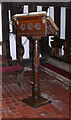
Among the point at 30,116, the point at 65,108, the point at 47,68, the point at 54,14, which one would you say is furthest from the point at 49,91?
the point at 54,14

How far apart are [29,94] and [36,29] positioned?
1561 mm

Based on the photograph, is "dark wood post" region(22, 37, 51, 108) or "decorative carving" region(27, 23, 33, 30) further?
"dark wood post" region(22, 37, 51, 108)

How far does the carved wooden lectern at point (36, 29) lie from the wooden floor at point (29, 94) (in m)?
0.18

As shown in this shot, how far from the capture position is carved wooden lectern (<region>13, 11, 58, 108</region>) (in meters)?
2.96

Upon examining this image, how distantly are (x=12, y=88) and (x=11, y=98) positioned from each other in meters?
0.57

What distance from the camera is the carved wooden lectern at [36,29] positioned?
2959mm

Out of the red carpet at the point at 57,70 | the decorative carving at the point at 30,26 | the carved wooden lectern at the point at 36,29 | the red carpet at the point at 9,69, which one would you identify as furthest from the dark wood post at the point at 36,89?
the red carpet at the point at 57,70

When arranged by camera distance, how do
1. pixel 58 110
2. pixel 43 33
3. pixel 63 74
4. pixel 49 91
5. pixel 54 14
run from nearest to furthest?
1. pixel 43 33
2. pixel 58 110
3. pixel 49 91
4. pixel 63 74
5. pixel 54 14

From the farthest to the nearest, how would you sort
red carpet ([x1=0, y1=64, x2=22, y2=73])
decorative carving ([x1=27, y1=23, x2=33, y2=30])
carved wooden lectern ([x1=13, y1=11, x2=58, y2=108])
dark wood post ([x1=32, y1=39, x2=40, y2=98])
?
red carpet ([x1=0, y1=64, x2=22, y2=73]) < dark wood post ([x1=32, y1=39, x2=40, y2=98]) < decorative carving ([x1=27, y1=23, x2=33, y2=30]) < carved wooden lectern ([x1=13, y1=11, x2=58, y2=108])

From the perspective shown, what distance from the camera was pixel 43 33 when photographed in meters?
2.97

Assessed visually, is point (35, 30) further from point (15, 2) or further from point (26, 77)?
point (15, 2)

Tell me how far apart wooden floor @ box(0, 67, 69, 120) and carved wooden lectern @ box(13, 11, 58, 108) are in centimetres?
18

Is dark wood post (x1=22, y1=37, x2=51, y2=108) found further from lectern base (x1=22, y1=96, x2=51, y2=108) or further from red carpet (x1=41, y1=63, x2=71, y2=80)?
red carpet (x1=41, y1=63, x2=71, y2=80)

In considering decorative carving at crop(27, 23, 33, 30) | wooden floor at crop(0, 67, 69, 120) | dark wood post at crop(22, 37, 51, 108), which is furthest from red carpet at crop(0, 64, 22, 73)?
decorative carving at crop(27, 23, 33, 30)
